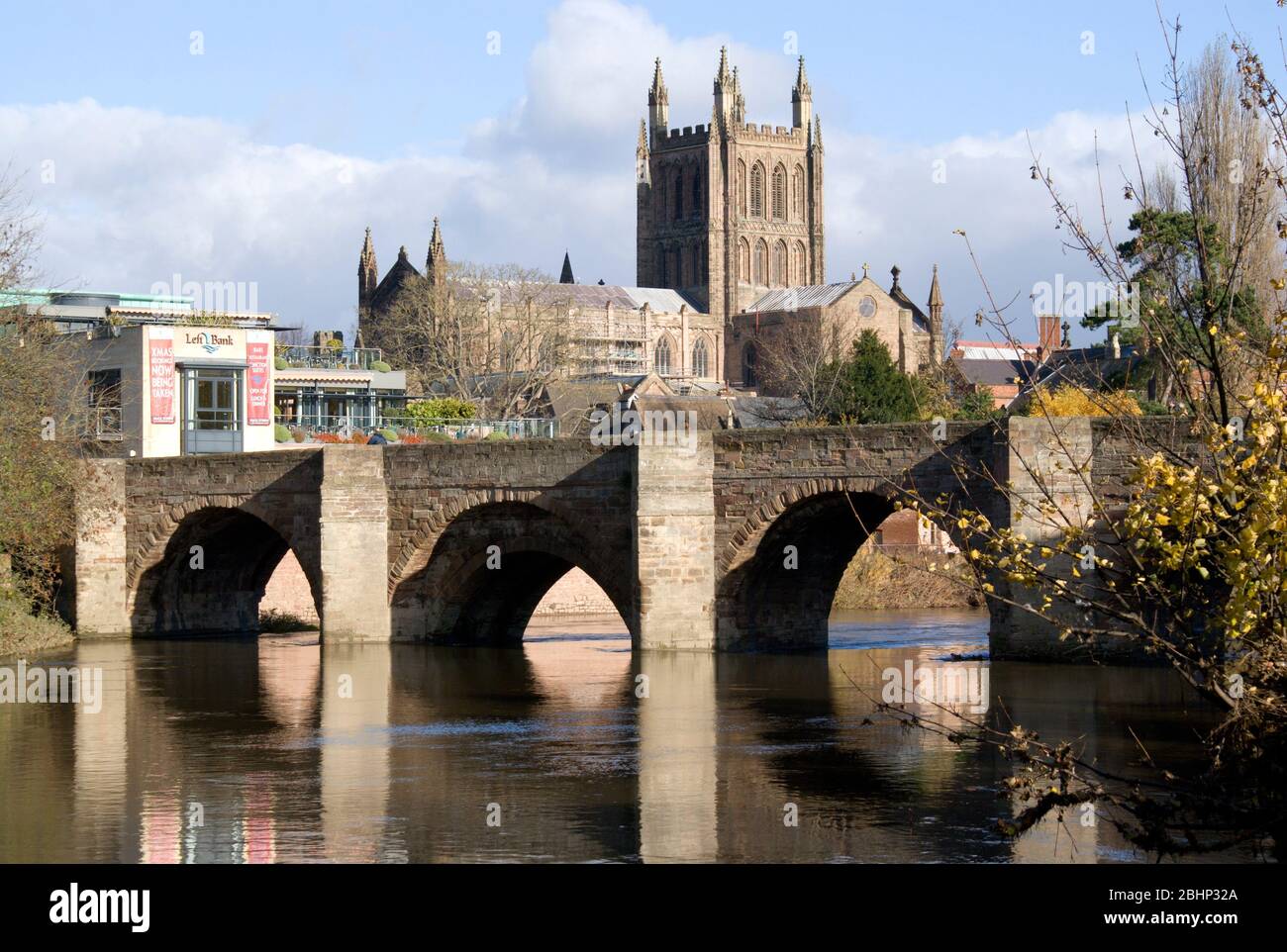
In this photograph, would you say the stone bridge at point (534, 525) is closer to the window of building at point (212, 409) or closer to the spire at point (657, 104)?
the window of building at point (212, 409)

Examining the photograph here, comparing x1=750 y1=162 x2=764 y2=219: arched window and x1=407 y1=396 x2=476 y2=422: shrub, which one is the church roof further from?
x1=407 y1=396 x2=476 y2=422: shrub

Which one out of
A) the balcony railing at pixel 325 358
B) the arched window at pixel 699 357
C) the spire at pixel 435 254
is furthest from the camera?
the arched window at pixel 699 357

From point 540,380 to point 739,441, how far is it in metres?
45.5

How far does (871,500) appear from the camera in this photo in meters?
32.4

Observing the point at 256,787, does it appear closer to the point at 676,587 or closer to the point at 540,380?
the point at 676,587

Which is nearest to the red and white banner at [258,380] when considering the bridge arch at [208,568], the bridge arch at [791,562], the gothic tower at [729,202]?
the bridge arch at [208,568]

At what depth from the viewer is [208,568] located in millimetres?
42500

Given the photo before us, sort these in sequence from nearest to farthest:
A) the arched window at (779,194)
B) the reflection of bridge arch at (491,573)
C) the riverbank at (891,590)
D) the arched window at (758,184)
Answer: the reflection of bridge arch at (491,573) < the riverbank at (891,590) < the arched window at (758,184) < the arched window at (779,194)

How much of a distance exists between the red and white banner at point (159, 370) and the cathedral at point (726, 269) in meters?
72.2

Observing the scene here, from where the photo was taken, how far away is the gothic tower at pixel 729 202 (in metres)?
138

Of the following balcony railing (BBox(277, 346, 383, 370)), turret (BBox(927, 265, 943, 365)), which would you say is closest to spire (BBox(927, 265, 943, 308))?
turret (BBox(927, 265, 943, 365))
